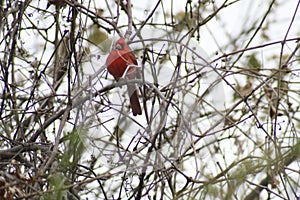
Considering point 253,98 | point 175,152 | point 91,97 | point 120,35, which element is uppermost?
point 253,98

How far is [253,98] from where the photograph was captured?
4734 mm

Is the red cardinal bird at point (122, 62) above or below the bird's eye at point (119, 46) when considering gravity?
below

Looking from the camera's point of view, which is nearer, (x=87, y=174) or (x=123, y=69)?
(x=123, y=69)

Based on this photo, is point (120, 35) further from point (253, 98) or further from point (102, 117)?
point (253, 98)

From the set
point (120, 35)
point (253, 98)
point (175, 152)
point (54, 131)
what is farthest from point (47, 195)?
point (253, 98)

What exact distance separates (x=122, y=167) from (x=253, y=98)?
6.59ft

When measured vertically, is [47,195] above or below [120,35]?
below

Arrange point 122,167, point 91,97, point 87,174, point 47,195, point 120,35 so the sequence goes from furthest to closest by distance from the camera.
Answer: point 87,174 → point 120,35 → point 122,167 → point 91,97 → point 47,195

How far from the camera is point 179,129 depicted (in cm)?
307

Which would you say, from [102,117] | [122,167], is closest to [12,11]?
[102,117]

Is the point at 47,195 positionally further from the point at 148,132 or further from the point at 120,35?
the point at 120,35

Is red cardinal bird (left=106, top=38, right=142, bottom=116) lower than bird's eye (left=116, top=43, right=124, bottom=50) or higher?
lower

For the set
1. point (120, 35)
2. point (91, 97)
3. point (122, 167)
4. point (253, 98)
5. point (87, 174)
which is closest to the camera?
point (91, 97)

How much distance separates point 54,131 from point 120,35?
0.79m
